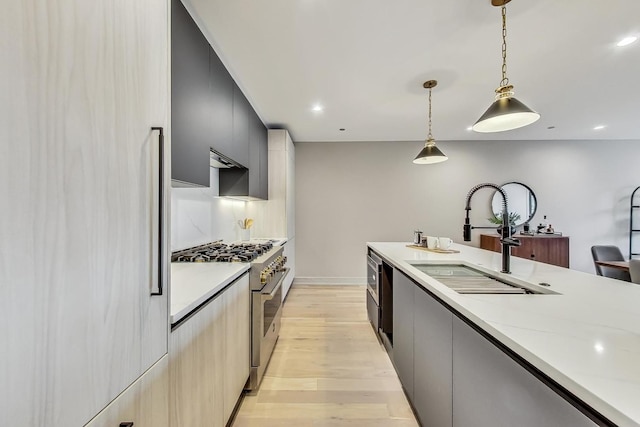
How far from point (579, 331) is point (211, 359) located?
1.42m

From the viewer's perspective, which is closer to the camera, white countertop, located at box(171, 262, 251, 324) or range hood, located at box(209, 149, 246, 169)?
white countertop, located at box(171, 262, 251, 324)

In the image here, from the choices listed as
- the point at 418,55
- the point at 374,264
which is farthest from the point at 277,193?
the point at 418,55

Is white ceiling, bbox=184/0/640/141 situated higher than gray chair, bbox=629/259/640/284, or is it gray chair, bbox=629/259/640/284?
white ceiling, bbox=184/0/640/141

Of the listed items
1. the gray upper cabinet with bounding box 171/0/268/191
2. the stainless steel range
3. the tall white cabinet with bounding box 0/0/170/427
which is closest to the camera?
the tall white cabinet with bounding box 0/0/170/427

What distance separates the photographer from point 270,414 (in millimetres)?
1662

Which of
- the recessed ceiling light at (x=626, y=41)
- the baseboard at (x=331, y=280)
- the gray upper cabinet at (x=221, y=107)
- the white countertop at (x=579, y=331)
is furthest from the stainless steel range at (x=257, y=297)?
the recessed ceiling light at (x=626, y=41)

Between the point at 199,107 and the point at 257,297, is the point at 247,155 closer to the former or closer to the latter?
the point at 199,107

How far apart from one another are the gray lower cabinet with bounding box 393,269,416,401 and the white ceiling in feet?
5.80

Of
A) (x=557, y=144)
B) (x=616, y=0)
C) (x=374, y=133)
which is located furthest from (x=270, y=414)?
(x=557, y=144)

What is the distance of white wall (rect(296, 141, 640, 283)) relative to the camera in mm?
4801

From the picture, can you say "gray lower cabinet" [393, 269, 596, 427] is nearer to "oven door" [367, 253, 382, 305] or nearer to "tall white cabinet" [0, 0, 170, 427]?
"oven door" [367, 253, 382, 305]

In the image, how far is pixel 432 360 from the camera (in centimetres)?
130

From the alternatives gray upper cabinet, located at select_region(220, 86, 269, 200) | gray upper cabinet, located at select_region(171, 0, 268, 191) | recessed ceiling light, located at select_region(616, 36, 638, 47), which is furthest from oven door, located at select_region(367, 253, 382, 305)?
recessed ceiling light, located at select_region(616, 36, 638, 47)

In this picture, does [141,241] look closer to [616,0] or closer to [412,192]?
[616,0]
